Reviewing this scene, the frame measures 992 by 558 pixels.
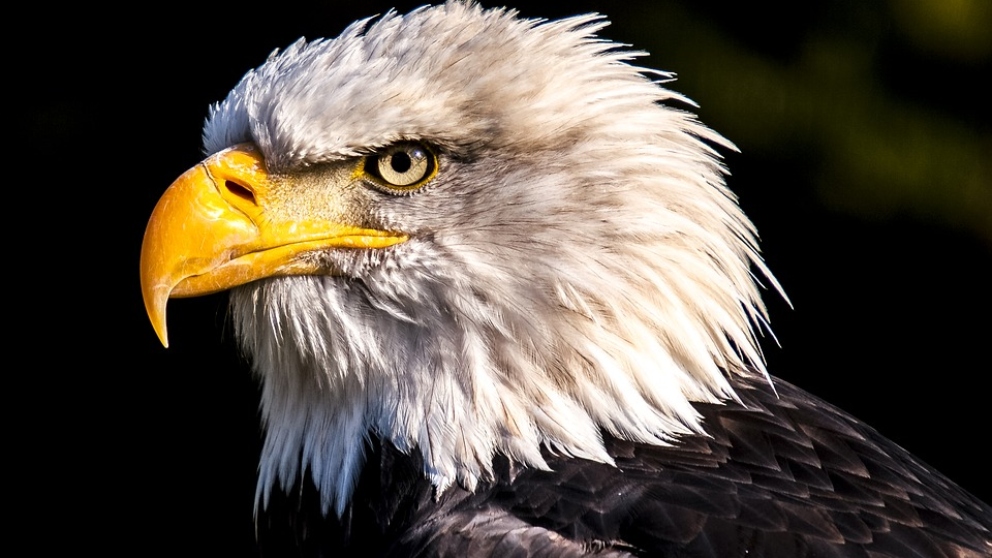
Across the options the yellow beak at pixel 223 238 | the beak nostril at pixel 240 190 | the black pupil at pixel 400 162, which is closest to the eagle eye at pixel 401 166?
the black pupil at pixel 400 162

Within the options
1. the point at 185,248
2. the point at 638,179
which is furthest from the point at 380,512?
the point at 638,179

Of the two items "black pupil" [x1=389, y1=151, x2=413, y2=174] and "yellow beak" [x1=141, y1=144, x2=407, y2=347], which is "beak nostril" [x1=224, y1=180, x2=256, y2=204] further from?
"black pupil" [x1=389, y1=151, x2=413, y2=174]

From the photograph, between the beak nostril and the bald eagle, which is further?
the beak nostril

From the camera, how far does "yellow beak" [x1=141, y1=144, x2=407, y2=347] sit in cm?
230

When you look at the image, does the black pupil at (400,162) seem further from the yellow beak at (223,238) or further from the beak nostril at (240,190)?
the beak nostril at (240,190)

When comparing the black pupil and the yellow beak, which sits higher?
the black pupil

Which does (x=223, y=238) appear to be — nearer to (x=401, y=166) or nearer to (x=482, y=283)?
(x=401, y=166)

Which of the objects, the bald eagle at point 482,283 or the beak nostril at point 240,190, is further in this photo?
the beak nostril at point 240,190

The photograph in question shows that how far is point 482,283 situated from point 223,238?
51 centimetres

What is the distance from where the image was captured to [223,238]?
7.55 ft

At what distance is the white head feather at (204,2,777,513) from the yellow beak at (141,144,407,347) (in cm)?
4

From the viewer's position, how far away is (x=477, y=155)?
2.37 metres

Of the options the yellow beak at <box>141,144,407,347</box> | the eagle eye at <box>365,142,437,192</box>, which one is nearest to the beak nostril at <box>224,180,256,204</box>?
the yellow beak at <box>141,144,407,347</box>

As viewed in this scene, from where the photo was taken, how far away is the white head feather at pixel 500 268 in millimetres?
2277
